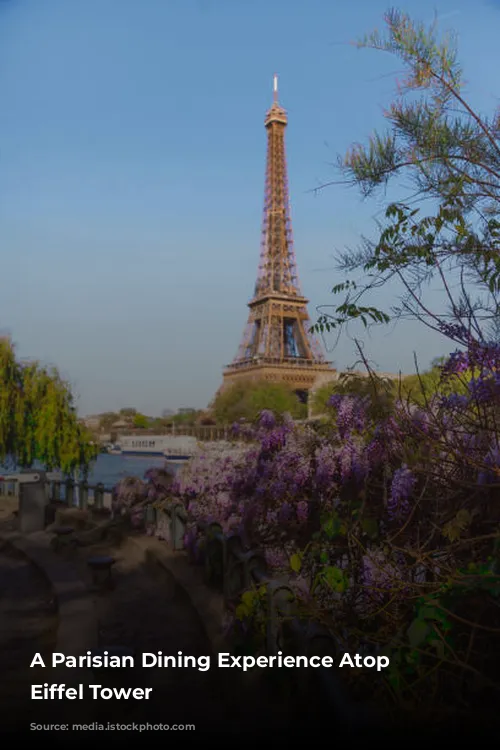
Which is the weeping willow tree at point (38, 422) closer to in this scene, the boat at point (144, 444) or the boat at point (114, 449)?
the boat at point (144, 444)

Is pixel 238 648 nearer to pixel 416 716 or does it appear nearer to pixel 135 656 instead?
pixel 135 656

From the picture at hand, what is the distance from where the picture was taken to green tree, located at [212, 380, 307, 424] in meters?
70.5

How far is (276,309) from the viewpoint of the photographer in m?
82.6

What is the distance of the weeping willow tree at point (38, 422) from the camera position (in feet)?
71.3

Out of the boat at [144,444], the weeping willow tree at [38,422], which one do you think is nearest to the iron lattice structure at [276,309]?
the boat at [144,444]

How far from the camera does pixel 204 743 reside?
3.21 m

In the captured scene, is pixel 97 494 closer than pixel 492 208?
No

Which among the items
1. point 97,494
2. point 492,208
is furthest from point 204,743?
point 97,494

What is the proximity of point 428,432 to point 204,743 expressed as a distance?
2431 mm

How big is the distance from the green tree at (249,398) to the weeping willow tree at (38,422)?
1781 inches

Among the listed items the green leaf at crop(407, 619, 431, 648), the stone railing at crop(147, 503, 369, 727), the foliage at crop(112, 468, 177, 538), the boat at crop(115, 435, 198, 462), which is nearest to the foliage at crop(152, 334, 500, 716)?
the green leaf at crop(407, 619, 431, 648)

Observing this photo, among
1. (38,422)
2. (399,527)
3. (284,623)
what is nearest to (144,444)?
(38,422)

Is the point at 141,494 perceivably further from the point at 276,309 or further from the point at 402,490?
the point at 276,309

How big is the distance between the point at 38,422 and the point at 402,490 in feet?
63.4
